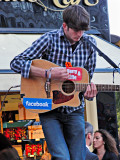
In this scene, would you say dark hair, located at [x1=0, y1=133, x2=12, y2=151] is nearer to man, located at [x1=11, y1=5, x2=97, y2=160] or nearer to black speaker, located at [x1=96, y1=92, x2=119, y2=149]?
man, located at [x1=11, y1=5, x2=97, y2=160]

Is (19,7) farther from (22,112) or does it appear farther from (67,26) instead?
(67,26)

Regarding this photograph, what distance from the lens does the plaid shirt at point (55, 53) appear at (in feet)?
10.7

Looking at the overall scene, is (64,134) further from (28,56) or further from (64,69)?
(28,56)

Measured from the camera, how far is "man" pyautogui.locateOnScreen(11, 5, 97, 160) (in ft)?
10.2

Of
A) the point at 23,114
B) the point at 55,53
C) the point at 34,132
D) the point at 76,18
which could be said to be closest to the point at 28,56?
the point at 55,53

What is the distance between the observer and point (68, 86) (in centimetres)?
333

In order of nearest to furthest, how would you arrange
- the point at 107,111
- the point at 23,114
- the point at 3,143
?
the point at 3,143 < the point at 23,114 < the point at 107,111

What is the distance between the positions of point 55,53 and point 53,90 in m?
0.32

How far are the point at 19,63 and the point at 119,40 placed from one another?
950 centimetres

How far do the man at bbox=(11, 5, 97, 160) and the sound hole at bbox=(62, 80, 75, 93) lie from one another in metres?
0.09

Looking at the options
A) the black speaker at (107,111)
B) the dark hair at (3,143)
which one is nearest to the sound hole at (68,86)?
the dark hair at (3,143)

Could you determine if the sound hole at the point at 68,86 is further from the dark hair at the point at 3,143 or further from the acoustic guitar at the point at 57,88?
the dark hair at the point at 3,143

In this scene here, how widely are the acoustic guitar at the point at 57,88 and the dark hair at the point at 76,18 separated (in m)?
0.35

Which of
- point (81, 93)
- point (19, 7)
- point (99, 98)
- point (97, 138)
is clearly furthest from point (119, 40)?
point (81, 93)
